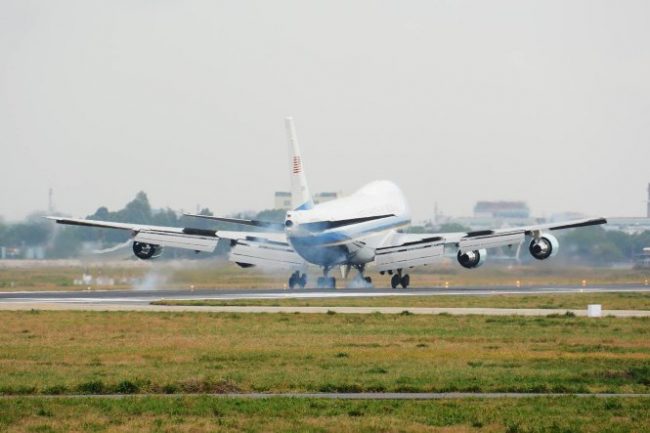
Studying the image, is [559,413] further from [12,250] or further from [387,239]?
[12,250]

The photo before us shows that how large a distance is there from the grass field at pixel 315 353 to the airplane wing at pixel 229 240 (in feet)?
95.8

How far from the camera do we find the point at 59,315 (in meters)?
56.2

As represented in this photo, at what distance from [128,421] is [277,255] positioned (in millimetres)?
65421

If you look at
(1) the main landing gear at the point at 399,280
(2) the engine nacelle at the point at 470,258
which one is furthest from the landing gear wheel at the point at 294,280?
(2) the engine nacelle at the point at 470,258

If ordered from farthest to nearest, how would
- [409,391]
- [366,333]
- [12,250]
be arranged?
[12,250], [366,333], [409,391]

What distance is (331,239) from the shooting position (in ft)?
289

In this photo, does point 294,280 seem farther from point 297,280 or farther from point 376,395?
point 376,395

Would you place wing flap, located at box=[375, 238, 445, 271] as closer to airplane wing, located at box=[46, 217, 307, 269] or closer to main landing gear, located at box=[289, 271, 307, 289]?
airplane wing, located at box=[46, 217, 307, 269]

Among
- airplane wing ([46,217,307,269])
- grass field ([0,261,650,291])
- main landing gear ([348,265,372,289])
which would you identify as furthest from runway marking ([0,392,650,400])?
grass field ([0,261,650,291])

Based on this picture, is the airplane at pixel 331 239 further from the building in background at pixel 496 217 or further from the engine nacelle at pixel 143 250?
the building in background at pixel 496 217

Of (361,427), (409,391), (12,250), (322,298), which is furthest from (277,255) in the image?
(361,427)

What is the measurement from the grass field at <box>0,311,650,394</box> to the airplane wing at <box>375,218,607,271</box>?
33.3 m

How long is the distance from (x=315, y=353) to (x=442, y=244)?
2032 inches

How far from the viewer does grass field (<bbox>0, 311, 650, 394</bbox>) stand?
3184 centimetres
